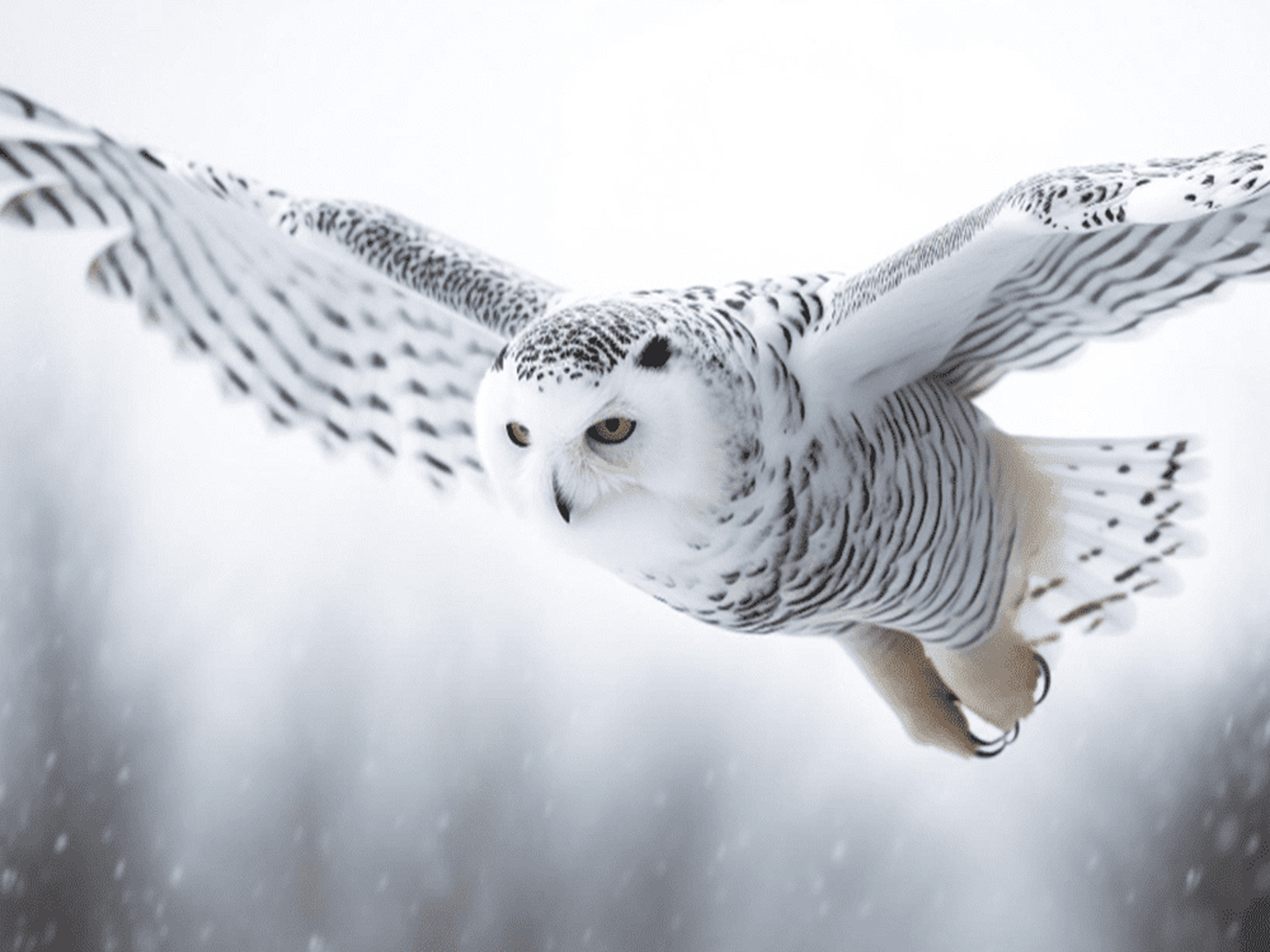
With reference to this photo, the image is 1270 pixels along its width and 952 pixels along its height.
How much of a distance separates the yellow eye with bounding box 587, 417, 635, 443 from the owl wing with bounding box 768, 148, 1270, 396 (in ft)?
0.75

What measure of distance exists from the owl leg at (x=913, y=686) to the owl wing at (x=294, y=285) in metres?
0.56

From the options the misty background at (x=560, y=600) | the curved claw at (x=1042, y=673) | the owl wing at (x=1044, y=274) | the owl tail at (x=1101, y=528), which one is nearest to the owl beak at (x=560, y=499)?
the owl wing at (x=1044, y=274)

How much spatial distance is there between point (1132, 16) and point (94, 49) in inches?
93.9

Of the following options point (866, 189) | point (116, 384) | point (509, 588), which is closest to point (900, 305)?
point (866, 189)

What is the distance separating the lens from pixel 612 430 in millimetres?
844

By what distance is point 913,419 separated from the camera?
111 centimetres

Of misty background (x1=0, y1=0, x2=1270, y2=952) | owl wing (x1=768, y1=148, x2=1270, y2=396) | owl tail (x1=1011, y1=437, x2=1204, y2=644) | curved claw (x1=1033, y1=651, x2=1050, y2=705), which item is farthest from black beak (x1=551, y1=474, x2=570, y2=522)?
misty background (x1=0, y1=0, x2=1270, y2=952)

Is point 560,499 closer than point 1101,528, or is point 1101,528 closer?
point 560,499

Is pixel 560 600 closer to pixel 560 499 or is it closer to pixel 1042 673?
pixel 1042 673

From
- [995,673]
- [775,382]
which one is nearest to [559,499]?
[775,382]

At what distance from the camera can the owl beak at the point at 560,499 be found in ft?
2.80

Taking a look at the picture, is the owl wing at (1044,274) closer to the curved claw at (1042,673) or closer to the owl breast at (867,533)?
the owl breast at (867,533)

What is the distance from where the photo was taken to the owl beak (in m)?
0.85

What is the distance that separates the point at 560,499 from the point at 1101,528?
0.74 metres
